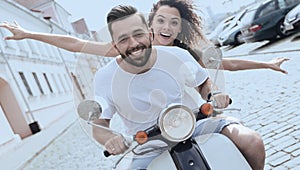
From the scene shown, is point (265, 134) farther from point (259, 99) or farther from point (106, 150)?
point (106, 150)

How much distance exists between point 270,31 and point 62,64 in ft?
60.9

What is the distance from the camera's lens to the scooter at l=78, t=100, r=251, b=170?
1428mm

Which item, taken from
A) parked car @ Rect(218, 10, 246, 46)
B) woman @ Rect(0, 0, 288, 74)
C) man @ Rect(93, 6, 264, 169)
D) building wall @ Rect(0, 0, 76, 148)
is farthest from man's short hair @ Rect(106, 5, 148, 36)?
parked car @ Rect(218, 10, 246, 46)

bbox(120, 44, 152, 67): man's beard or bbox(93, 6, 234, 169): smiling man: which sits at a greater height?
bbox(120, 44, 152, 67): man's beard

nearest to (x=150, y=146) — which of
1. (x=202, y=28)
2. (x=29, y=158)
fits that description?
(x=202, y=28)

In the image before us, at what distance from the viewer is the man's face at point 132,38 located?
1.51 meters

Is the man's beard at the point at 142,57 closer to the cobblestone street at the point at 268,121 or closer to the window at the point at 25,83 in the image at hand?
the cobblestone street at the point at 268,121

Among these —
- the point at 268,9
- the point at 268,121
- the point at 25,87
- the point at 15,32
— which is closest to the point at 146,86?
the point at 15,32

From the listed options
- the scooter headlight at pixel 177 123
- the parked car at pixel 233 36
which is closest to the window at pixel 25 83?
the parked car at pixel 233 36

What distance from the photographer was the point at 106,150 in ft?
5.14

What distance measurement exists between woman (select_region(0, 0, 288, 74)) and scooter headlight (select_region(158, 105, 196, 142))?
1.41 ft

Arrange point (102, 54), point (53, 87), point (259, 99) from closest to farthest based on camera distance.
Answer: point (102, 54) < point (259, 99) < point (53, 87)

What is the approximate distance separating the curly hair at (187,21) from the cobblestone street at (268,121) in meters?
0.51

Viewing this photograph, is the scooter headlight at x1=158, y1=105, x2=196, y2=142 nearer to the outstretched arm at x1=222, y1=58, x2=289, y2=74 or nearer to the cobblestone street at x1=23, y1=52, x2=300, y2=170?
the cobblestone street at x1=23, y1=52, x2=300, y2=170
